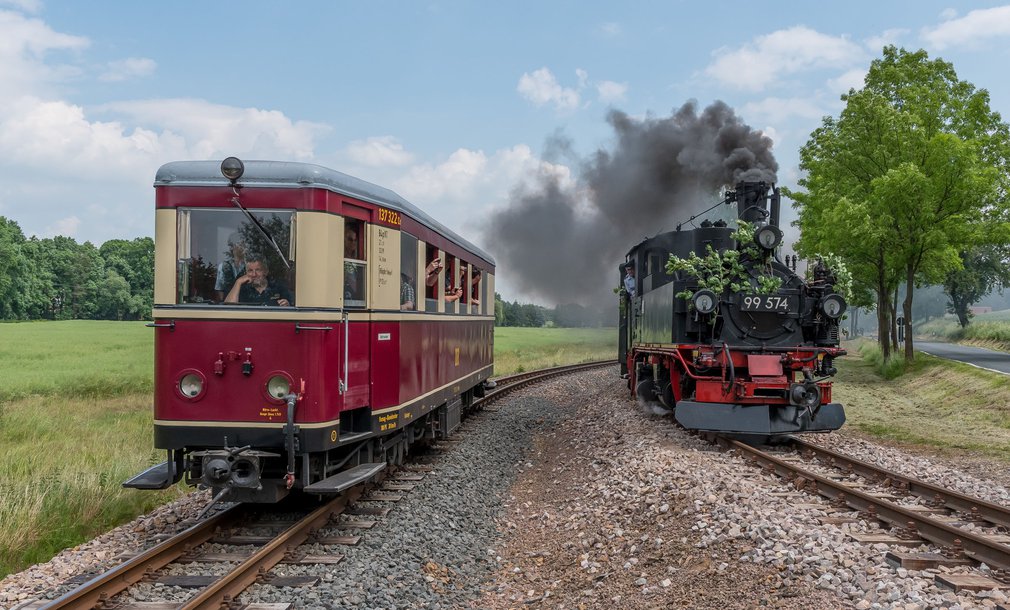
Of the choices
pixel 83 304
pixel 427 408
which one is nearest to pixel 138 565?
pixel 427 408

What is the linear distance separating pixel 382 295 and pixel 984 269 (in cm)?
4799

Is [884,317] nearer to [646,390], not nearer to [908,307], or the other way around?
[908,307]

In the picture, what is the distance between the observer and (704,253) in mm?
12070

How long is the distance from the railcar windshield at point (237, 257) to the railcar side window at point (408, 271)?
1545 mm

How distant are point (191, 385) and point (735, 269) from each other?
752 cm

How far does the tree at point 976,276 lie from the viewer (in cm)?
3847

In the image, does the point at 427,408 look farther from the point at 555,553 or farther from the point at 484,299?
the point at 484,299

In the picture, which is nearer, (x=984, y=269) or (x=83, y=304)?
(x=984, y=269)

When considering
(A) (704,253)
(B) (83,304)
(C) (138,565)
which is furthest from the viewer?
(B) (83,304)

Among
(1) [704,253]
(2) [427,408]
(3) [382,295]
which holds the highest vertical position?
(1) [704,253]

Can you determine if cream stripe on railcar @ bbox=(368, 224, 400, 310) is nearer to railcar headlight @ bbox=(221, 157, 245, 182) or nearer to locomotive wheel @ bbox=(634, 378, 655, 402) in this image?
railcar headlight @ bbox=(221, 157, 245, 182)

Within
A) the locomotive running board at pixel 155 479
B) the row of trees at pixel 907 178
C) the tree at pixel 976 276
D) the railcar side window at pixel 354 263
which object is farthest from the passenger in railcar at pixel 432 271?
the tree at pixel 976 276

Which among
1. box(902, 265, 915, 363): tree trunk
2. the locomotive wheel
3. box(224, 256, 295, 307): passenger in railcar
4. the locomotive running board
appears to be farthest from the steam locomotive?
box(902, 265, 915, 363): tree trunk

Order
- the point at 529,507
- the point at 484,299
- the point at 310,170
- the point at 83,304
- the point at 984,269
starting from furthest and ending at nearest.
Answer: the point at 83,304 < the point at 984,269 < the point at 484,299 < the point at 529,507 < the point at 310,170
